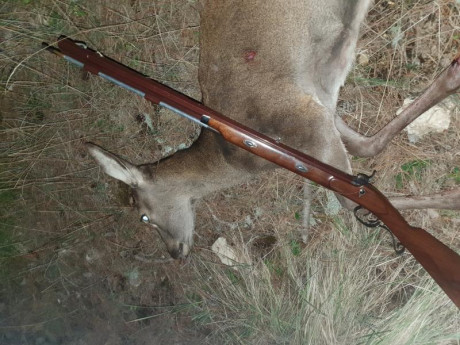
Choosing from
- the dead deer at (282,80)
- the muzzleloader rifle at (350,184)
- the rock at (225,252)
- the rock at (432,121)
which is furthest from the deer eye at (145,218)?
the rock at (432,121)

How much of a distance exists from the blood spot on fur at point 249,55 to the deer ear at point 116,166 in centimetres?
129

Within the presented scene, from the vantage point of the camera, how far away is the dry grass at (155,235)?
4031 millimetres

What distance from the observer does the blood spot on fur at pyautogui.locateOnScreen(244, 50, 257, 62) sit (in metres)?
3.27

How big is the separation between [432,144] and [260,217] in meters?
1.89

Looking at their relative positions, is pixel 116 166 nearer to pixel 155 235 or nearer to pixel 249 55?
pixel 249 55

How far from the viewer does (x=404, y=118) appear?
3580mm

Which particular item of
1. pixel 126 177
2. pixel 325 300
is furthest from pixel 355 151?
pixel 126 177

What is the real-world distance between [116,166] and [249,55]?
1.38m

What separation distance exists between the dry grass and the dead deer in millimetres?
563

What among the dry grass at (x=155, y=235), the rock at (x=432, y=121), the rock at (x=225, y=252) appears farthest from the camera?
the rock at (x=225, y=252)

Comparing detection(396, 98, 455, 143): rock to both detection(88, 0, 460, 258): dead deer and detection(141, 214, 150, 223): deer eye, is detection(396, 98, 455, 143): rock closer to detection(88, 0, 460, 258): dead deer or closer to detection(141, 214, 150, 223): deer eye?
detection(88, 0, 460, 258): dead deer

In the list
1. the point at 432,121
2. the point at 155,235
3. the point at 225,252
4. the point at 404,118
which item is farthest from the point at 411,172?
the point at 155,235

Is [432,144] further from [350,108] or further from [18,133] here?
[18,133]

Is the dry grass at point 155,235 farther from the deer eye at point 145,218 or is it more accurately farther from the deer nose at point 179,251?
the deer nose at point 179,251
